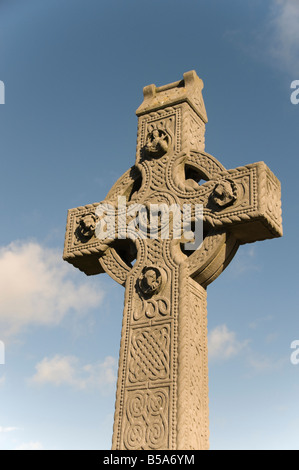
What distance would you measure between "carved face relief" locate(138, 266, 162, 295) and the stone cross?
0.04 feet

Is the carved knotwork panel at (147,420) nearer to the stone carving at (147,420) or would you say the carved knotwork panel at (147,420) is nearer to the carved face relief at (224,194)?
the stone carving at (147,420)

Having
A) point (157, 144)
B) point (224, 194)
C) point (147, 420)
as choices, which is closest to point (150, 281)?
point (224, 194)

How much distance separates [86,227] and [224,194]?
1804mm

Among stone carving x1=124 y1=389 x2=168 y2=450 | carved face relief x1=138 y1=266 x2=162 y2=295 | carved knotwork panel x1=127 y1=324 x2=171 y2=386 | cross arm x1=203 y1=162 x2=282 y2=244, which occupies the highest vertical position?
cross arm x1=203 y1=162 x2=282 y2=244

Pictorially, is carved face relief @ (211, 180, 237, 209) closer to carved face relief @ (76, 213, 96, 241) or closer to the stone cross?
the stone cross

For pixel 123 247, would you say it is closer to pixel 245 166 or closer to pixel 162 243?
pixel 162 243

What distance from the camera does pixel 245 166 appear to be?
258 inches

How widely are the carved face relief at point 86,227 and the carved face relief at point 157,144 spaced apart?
1047 millimetres

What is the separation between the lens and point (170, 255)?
6.62 m

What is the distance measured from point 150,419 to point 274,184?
2.80 meters

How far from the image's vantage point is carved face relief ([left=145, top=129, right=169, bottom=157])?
7363 mm

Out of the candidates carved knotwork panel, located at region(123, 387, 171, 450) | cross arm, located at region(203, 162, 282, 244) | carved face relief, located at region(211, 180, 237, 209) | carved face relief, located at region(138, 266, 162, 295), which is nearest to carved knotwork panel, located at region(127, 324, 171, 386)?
carved knotwork panel, located at region(123, 387, 171, 450)
